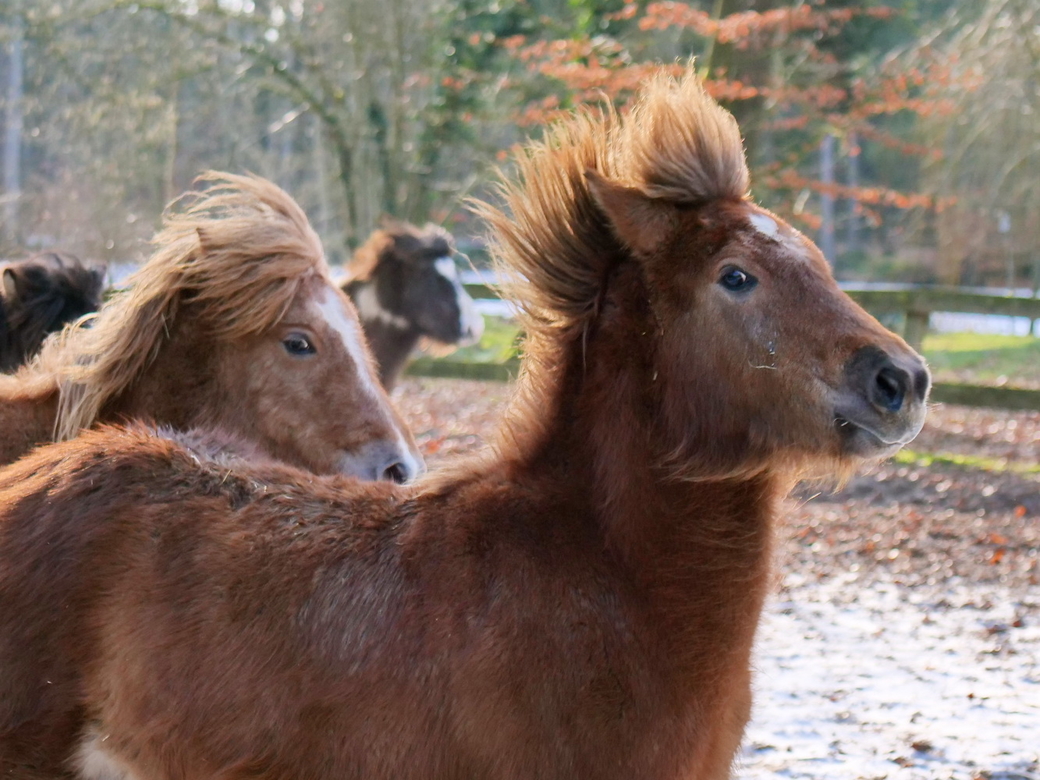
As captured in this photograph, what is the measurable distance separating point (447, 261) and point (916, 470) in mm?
4878

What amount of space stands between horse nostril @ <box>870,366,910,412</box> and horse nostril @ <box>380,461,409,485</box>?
1906 millimetres

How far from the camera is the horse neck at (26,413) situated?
13.5ft

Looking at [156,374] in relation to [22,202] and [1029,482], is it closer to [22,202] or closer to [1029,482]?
[1029,482]

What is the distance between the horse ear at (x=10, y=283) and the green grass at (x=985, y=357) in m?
15.2

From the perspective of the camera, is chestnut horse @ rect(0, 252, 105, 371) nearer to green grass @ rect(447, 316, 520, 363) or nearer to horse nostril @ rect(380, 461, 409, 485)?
horse nostril @ rect(380, 461, 409, 485)

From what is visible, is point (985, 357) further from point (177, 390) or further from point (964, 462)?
point (177, 390)

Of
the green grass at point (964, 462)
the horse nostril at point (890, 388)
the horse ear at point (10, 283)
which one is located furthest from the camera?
the green grass at point (964, 462)

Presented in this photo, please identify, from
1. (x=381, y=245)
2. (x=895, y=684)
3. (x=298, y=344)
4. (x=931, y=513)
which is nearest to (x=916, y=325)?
(x=931, y=513)

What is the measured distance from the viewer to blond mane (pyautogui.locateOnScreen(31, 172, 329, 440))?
416cm

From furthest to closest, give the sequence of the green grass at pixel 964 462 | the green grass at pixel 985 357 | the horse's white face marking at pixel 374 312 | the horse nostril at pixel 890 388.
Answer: the green grass at pixel 985 357
the green grass at pixel 964 462
the horse's white face marking at pixel 374 312
the horse nostril at pixel 890 388

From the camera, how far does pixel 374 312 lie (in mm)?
9992

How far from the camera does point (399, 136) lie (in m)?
17.0

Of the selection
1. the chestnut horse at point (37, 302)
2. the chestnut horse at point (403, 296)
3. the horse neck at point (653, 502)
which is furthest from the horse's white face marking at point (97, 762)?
the chestnut horse at point (403, 296)

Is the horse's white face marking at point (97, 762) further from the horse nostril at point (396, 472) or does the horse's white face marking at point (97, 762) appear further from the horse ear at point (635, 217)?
the horse ear at point (635, 217)
